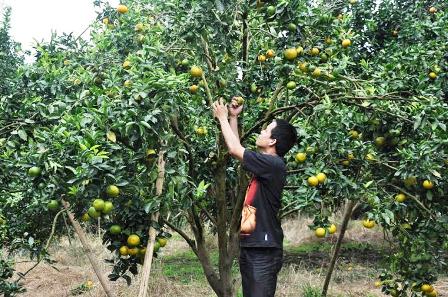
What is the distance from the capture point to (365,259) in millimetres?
9000

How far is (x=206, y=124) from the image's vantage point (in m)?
3.89

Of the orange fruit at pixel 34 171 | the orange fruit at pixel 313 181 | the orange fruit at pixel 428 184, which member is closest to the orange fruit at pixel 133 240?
the orange fruit at pixel 34 171

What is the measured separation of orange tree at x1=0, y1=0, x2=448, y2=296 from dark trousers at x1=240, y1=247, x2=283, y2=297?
0.45 meters

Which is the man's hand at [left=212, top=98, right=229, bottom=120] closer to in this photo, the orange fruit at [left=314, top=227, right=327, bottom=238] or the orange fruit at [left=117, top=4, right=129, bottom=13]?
the orange fruit at [left=314, top=227, right=327, bottom=238]

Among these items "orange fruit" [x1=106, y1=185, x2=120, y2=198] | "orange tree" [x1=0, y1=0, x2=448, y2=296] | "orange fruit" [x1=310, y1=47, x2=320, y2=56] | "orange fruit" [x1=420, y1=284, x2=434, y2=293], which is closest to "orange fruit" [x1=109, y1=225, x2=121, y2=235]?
"orange tree" [x1=0, y1=0, x2=448, y2=296]

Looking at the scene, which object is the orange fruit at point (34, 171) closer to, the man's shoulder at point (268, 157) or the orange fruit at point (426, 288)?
the man's shoulder at point (268, 157)

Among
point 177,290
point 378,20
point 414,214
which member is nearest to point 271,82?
point 414,214

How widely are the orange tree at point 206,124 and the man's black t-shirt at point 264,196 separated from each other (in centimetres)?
32

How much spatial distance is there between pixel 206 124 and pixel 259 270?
1.44 m

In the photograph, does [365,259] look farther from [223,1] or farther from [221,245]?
[223,1]

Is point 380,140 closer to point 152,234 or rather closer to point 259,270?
point 259,270

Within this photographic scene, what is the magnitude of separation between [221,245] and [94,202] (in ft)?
6.05

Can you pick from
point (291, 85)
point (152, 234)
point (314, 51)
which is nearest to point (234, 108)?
point (291, 85)

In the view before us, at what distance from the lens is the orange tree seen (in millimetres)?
2428
